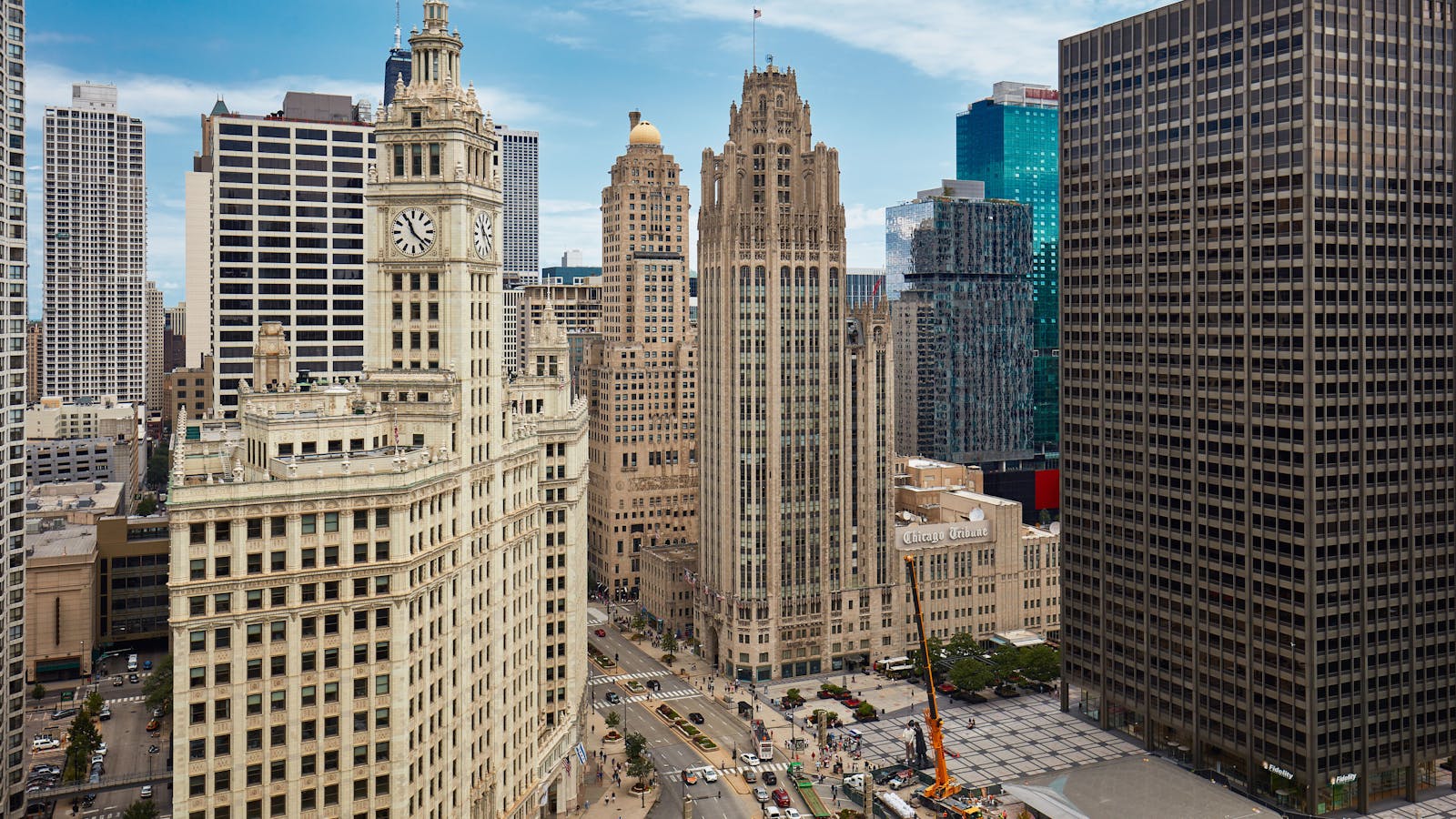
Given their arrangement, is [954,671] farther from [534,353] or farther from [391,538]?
[391,538]

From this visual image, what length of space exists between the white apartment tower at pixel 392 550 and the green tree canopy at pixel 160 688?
62.3 m

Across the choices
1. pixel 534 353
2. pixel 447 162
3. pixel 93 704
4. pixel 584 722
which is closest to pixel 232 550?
pixel 447 162

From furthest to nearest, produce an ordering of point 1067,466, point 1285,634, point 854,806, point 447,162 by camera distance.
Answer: point 1067,466 → point 854,806 → point 1285,634 → point 447,162

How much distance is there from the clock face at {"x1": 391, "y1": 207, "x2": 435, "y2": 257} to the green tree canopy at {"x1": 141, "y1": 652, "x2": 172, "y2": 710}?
9161 cm

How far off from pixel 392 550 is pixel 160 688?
95.7 m

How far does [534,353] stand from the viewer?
159000mm

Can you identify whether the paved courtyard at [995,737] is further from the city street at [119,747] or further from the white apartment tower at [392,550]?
the city street at [119,747]

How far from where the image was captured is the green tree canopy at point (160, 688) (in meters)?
170

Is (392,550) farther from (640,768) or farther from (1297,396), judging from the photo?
(1297,396)

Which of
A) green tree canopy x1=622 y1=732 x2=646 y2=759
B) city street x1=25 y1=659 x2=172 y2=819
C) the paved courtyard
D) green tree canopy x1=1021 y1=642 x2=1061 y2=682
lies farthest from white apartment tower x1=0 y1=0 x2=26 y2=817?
green tree canopy x1=1021 y1=642 x2=1061 y2=682

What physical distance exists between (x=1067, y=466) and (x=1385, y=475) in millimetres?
48172

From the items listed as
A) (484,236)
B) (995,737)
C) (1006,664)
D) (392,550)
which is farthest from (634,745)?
(484,236)

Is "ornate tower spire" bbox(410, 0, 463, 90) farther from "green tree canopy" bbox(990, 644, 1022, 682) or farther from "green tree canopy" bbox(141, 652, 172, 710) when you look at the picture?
"green tree canopy" bbox(990, 644, 1022, 682)

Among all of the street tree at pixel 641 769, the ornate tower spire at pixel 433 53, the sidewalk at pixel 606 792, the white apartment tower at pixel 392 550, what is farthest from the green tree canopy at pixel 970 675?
the ornate tower spire at pixel 433 53
